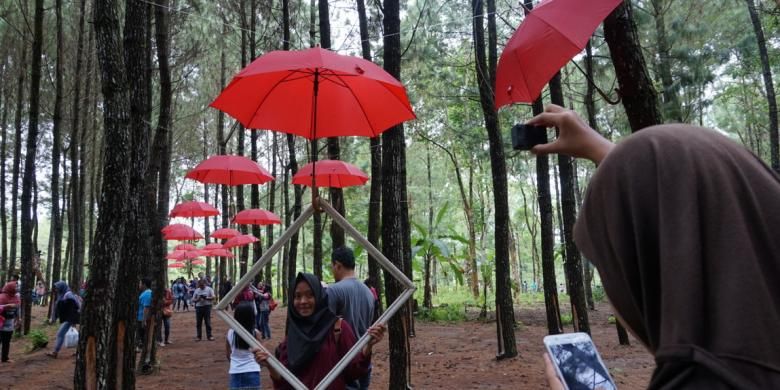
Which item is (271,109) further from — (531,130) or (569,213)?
(569,213)

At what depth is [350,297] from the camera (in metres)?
5.05

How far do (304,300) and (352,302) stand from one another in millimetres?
1504

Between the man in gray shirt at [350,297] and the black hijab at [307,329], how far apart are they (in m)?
1.27

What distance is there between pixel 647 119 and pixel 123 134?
16.8 ft

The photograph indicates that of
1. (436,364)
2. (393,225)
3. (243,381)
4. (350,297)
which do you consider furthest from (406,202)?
(243,381)

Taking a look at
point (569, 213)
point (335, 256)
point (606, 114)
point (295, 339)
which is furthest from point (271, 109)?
point (606, 114)

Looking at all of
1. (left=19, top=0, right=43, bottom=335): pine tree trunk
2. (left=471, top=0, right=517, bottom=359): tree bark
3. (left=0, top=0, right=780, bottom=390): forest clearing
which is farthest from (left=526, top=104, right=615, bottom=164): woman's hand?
(left=19, top=0, right=43, bottom=335): pine tree trunk

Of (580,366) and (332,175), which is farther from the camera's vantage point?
(332,175)

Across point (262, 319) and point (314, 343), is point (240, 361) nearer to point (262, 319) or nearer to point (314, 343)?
point (314, 343)

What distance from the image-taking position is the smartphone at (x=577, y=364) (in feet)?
4.22

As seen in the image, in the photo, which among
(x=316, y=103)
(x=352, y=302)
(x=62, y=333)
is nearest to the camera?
(x=316, y=103)

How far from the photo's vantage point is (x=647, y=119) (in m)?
4.46

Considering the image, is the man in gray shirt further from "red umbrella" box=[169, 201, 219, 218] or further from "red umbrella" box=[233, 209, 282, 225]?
"red umbrella" box=[169, 201, 219, 218]

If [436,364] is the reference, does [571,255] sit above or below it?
above
